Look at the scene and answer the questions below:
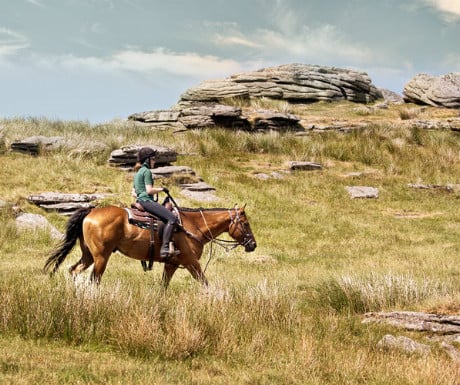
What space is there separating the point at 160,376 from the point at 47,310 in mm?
2294

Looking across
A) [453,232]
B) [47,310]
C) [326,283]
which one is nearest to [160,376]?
[47,310]

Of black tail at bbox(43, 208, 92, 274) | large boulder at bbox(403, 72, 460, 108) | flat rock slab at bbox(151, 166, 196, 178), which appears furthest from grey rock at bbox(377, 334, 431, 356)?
large boulder at bbox(403, 72, 460, 108)

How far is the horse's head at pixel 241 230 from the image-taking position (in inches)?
430

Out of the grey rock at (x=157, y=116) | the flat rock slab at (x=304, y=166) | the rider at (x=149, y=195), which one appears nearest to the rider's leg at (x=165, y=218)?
the rider at (x=149, y=195)

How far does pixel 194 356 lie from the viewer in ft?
23.3

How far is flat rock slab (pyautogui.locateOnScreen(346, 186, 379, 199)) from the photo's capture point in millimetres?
23781

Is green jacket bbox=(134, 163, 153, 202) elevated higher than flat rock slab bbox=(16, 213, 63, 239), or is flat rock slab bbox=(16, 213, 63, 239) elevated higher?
green jacket bbox=(134, 163, 153, 202)

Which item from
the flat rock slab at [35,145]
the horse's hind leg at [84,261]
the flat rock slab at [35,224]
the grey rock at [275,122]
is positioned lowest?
the flat rock slab at [35,224]

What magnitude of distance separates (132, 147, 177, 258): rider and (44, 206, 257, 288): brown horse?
1.03ft

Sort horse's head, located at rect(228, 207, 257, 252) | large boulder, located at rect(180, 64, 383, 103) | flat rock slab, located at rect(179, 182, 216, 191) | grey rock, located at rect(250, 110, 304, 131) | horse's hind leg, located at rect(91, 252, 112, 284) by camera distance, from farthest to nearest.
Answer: large boulder, located at rect(180, 64, 383, 103)
grey rock, located at rect(250, 110, 304, 131)
flat rock slab, located at rect(179, 182, 216, 191)
horse's head, located at rect(228, 207, 257, 252)
horse's hind leg, located at rect(91, 252, 112, 284)

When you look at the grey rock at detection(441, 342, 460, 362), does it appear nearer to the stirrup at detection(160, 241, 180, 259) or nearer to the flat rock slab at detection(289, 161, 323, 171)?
the stirrup at detection(160, 241, 180, 259)

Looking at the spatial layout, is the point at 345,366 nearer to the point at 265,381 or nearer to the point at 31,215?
the point at 265,381

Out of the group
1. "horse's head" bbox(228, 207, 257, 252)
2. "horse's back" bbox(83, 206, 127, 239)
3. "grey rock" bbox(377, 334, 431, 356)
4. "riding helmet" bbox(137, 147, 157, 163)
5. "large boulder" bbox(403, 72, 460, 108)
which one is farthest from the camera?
"large boulder" bbox(403, 72, 460, 108)

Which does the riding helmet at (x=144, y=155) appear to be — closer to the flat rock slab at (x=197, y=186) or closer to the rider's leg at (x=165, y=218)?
the rider's leg at (x=165, y=218)
